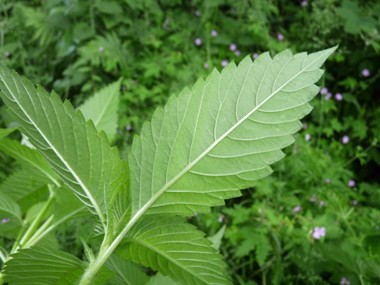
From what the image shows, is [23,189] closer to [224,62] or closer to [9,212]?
[9,212]

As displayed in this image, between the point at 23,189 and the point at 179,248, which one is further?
the point at 23,189

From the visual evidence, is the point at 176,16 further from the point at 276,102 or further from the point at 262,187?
the point at 276,102

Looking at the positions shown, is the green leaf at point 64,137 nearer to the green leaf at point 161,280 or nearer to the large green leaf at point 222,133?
the large green leaf at point 222,133

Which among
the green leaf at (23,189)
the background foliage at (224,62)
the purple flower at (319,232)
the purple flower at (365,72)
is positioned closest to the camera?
the green leaf at (23,189)

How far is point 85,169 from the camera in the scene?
1.29 feet

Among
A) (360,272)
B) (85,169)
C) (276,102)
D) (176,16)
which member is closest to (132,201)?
(85,169)

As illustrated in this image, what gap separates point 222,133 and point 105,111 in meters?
0.41

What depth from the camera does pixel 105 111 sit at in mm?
725

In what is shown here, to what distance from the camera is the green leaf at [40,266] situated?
369 millimetres

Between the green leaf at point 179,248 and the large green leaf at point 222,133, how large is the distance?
3cm

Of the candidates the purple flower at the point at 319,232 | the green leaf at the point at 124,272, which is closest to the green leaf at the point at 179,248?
the green leaf at the point at 124,272

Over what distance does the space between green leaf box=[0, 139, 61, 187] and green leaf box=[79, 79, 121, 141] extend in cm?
15

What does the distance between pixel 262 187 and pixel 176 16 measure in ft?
7.38

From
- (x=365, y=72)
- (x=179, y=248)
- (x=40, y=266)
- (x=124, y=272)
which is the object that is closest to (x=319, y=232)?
(x=124, y=272)
